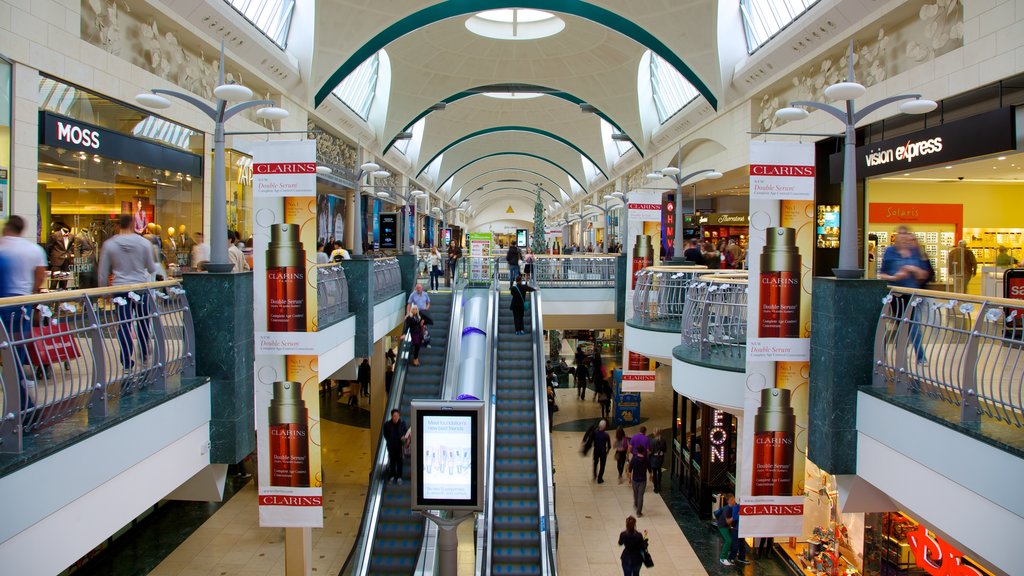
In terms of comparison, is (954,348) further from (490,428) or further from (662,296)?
(490,428)

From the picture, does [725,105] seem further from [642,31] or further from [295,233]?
[295,233]

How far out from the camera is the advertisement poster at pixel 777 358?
20.6 feet

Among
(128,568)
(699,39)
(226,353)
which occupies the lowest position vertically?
(128,568)

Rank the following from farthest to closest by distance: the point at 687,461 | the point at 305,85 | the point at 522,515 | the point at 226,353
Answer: the point at 305,85 → the point at 687,461 → the point at 522,515 → the point at 226,353

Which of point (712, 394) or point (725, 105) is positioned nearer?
point (712, 394)

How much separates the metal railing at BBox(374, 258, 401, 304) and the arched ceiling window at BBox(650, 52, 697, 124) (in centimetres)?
1496

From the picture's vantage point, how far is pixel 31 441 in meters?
4.15

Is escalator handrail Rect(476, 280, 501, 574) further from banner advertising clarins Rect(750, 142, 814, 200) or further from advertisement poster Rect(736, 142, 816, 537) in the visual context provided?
banner advertising clarins Rect(750, 142, 814, 200)

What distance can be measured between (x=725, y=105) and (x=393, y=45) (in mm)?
14188

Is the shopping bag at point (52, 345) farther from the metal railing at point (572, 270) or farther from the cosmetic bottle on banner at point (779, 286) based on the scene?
the metal railing at point (572, 270)

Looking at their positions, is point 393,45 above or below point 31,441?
above

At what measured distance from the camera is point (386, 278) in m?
15.3

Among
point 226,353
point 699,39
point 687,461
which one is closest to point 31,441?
point 226,353

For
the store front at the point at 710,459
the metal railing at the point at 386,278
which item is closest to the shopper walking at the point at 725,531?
the store front at the point at 710,459
